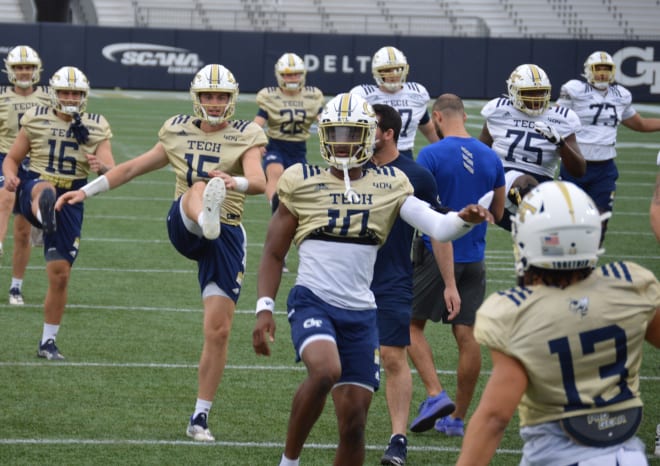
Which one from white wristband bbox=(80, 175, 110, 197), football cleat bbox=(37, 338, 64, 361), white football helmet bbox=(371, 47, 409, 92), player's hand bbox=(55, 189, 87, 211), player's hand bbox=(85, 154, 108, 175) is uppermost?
white football helmet bbox=(371, 47, 409, 92)

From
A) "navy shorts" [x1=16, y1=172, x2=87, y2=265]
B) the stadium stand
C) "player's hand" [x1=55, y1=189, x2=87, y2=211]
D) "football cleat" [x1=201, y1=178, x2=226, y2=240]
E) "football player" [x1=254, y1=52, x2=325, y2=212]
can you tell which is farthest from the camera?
the stadium stand

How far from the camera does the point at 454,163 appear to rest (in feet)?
20.7

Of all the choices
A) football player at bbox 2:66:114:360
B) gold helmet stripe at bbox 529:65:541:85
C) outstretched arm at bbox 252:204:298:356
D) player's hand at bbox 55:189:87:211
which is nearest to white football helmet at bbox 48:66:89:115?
football player at bbox 2:66:114:360

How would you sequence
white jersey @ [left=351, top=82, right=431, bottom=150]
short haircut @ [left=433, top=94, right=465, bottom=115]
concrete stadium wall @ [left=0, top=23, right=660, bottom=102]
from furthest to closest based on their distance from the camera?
concrete stadium wall @ [left=0, top=23, right=660, bottom=102], white jersey @ [left=351, top=82, right=431, bottom=150], short haircut @ [left=433, top=94, right=465, bottom=115]

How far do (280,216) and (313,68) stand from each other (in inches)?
997

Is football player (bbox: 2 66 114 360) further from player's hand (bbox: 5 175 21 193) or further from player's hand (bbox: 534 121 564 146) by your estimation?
player's hand (bbox: 534 121 564 146)

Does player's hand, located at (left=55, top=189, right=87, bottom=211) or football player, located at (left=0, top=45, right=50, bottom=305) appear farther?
football player, located at (left=0, top=45, right=50, bottom=305)

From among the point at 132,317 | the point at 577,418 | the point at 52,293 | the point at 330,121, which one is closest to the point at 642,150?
the point at 132,317

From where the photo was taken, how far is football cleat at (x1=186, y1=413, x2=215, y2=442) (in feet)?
19.6

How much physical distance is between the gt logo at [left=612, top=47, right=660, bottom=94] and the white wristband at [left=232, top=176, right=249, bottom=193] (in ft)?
83.6

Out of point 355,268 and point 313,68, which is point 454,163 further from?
point 313,68

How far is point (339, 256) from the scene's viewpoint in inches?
194

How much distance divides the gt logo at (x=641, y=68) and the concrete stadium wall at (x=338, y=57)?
3 cm

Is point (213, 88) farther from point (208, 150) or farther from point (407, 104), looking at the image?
point (407, 104)
